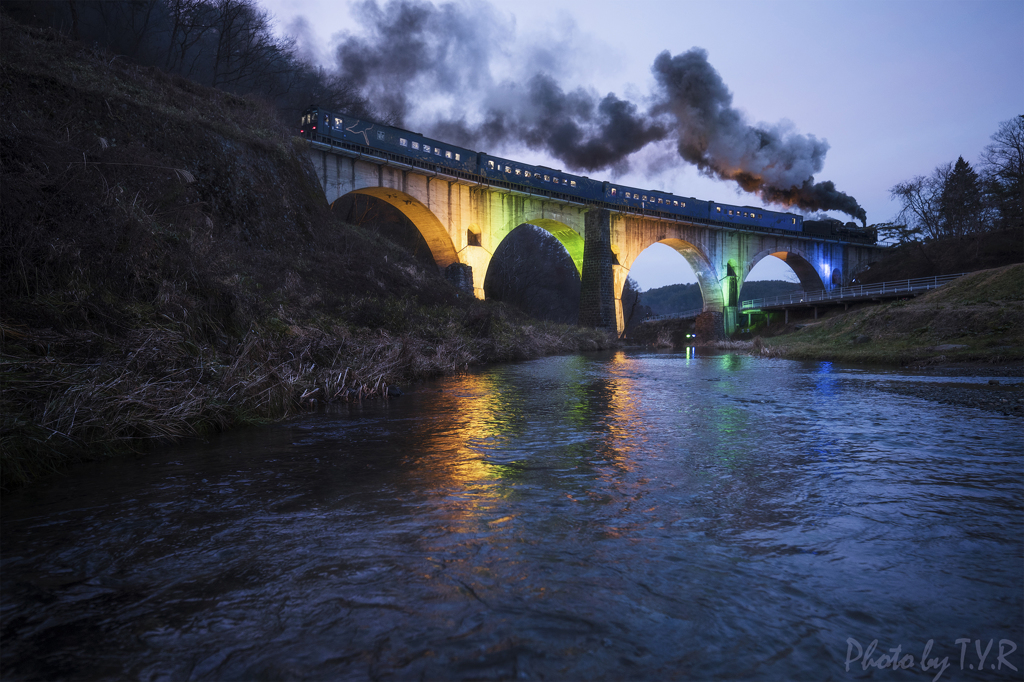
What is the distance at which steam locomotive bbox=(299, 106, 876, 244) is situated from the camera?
1016 inches

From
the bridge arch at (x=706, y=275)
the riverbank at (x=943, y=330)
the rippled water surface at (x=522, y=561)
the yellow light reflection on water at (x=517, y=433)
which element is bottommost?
the rippled water surface at (x=522, y=561)

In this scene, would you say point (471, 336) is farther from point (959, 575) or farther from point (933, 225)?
point (933, 225)

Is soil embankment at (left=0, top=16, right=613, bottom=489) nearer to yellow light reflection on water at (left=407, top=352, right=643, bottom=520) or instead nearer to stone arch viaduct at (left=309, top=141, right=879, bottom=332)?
yellow light reflection on water at (left=407, top=352, right=643, bottom=520)

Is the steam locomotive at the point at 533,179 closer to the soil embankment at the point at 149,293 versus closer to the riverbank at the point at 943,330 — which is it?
the soil embankment at the point at 149,293

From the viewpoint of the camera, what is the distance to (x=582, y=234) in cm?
4041

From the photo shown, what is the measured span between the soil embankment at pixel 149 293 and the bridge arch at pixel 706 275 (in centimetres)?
3680

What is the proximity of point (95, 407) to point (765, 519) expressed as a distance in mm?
5298

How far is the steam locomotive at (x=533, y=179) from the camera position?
25812 millimetres

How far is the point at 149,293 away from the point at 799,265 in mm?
62431

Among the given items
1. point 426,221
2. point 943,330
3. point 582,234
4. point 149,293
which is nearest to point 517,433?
point 149,293

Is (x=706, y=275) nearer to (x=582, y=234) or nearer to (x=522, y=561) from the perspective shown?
(x=582, y=234)

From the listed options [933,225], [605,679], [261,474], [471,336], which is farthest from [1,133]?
[933,225]

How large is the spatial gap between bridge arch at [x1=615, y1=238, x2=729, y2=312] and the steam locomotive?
10.8 feet

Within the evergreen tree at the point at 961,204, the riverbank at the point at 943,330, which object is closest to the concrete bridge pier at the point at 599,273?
the riverbank at the point at 943,330
